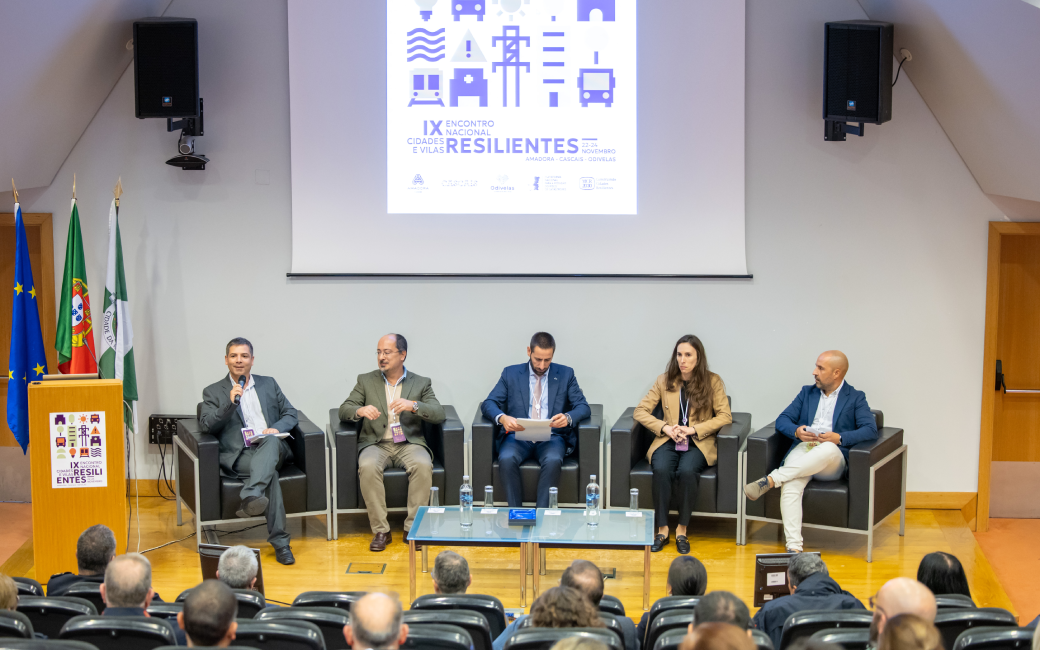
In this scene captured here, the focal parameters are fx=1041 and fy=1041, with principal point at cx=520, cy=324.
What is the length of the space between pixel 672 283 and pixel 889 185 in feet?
4.74

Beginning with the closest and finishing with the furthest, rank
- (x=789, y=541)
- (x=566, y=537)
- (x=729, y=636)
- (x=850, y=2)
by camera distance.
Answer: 1. (x=729, y=636)
2. (x=566, y=537)
3. (x=789, y=541)
4. (x=850, y=2)

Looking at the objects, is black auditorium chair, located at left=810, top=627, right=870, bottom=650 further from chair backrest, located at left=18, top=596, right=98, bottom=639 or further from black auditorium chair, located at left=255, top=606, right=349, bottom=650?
chair backrest, located at left=18, top=596, right=98, bottom=639

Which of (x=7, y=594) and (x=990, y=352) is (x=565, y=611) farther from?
(x=990, y=352)

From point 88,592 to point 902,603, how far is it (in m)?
2.67

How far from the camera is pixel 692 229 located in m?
6.43

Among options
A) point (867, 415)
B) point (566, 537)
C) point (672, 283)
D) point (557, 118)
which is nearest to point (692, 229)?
point (672, 283)

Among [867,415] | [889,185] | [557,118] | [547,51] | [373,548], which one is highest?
[547,51]

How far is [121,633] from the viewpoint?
2941 mm

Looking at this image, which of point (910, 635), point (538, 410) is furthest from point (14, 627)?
point (538, 410)

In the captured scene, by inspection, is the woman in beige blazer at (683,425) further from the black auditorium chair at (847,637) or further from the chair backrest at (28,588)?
the chair backrest at (28,588)

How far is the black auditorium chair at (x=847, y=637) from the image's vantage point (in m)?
2.96

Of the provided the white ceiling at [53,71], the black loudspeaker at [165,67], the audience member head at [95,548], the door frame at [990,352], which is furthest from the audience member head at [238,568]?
the door frame at [990,352]

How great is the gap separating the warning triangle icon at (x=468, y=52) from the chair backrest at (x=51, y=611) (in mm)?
4089

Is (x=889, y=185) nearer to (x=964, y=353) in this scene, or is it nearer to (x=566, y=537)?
(x=964, y=353)
